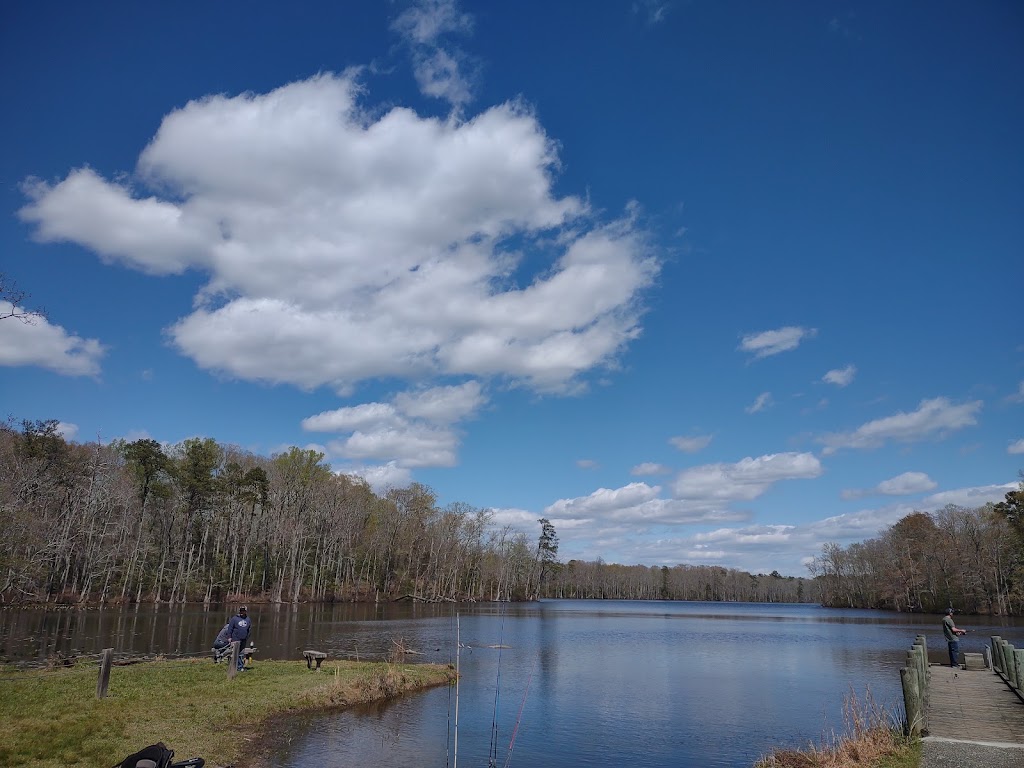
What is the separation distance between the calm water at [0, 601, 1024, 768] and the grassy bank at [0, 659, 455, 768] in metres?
0.93

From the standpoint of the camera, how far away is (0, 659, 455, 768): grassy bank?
1221cm

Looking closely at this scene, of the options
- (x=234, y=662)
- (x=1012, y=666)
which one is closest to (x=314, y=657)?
(x=234, y=662)

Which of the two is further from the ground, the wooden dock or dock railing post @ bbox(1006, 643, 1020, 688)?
dock railing post @ bbox(1006, 643, 1020, 688)

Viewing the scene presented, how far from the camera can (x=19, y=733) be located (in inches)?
483

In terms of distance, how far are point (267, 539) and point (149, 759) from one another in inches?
3308

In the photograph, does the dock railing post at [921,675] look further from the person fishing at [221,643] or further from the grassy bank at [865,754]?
the person fishing at [221,643]

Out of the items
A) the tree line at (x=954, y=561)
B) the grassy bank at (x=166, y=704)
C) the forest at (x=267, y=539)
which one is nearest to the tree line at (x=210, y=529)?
the forest at (x=267, y=539)

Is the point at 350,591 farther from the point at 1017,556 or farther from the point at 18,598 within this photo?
the point at 1017,556

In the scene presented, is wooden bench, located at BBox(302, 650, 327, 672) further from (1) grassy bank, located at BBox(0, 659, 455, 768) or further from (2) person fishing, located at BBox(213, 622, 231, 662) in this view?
(2) person fishing, located at BBox(213, 622, 231, 662)

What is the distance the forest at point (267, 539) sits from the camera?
192 feet

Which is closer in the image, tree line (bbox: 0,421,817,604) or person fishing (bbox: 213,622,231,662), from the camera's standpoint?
person fishing (bbox: 213,622,231,662)

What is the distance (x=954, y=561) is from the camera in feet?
308

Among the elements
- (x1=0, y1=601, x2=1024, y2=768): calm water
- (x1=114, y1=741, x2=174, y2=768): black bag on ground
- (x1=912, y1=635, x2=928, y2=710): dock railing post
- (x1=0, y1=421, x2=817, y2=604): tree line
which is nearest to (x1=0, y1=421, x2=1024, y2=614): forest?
(x1=0, y1=421, x2=817, y2=604): tree line

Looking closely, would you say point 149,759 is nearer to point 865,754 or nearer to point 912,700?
point 865,754
